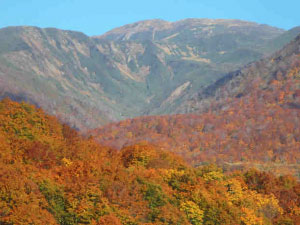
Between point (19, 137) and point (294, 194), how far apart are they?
170 ft

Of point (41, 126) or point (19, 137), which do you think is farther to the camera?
point (41, 126)

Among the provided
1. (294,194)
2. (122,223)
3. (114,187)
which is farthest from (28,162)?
(294,194)

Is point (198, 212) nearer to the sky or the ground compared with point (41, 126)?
nearer to the ground

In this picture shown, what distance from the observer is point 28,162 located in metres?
89.6

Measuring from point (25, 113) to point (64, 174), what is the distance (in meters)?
43.0

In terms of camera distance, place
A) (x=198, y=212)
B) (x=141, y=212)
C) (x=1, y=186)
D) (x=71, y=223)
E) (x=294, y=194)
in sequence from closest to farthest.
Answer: (x=1, y=186) < (x=71, y=223) < (x=141, y=212) < (x=198, y=212) < (x=294, y=194)

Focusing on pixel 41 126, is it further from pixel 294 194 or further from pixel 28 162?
pixel 294 194

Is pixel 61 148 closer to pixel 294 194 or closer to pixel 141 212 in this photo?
pixel 141 212

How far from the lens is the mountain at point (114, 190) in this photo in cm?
6800

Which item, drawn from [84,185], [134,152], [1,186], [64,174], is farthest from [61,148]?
[1,186]

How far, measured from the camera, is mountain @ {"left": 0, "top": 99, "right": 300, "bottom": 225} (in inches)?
2677

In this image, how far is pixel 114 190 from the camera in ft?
249

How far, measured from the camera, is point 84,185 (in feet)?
240

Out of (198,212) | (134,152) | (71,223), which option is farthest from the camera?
(134,152)
